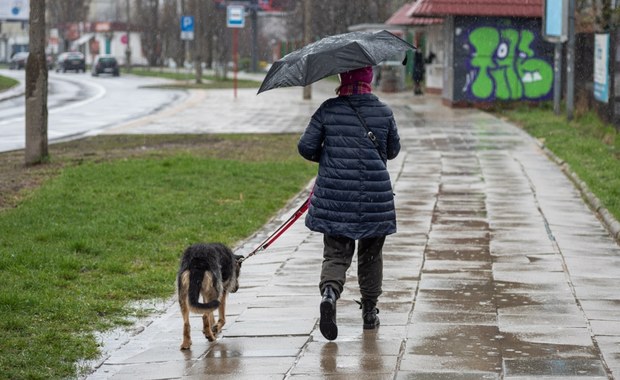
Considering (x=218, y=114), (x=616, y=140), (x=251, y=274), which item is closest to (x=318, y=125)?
(x=251, y=274)

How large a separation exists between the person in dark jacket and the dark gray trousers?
0.01 metres

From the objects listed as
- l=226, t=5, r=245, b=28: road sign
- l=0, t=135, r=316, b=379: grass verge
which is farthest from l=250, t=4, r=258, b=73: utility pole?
l=0, t=135, r=316, b=379: grass verge

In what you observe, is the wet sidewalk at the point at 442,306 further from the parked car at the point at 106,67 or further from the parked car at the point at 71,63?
the parked car at the point at 71,63

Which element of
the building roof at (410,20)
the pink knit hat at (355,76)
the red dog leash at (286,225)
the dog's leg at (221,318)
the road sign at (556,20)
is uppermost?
the building roof at (410,20)

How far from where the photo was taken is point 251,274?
10.2 metres

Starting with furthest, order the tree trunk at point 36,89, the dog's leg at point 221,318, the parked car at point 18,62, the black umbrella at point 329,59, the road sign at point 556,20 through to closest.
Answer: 1. the parked car at point 18,62
2. the road sign at point 556,20
3. the tree trunk at point 36,89
4. the dog's leg at point 221,318
5. the black umbrella at point 329,59

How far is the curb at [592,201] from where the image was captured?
12164mm

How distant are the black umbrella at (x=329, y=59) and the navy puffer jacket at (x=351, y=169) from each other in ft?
0.76

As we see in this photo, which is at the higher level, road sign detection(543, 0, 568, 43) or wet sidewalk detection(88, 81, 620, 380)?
road sign detection(543, 0, 568, 43)

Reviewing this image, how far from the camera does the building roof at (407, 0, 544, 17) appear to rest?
Answer: 32.6m

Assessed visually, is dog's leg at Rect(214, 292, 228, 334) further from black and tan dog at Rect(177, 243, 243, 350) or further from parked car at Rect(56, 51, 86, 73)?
parked car at Rect(56, 51, 86, 73)

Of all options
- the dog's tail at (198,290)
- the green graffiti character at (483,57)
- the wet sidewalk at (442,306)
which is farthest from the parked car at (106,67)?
the dog's tail at (198,290)

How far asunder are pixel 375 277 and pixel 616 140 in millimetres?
13779

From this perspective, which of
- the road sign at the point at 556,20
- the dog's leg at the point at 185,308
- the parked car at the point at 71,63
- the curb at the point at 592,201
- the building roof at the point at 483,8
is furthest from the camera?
the parked car at the point at 71,63
